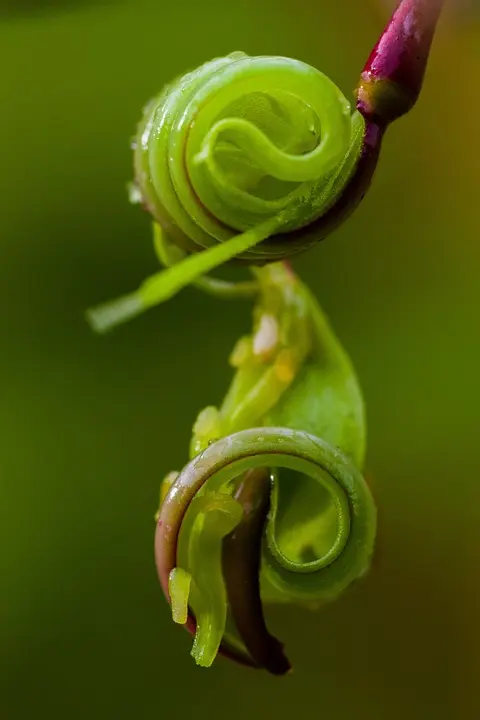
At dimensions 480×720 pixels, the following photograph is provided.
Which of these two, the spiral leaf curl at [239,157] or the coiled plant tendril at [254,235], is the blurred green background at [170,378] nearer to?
the coiled plant tendril at [254,235]

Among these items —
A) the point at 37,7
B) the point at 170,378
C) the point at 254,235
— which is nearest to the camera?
the point at 254,235

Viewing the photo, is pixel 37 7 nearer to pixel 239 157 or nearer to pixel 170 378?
pixel 170 378

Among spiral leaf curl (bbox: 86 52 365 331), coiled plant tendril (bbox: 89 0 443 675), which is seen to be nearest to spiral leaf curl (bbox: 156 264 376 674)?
coiled plant tendril (bbox: 89 0 443 675)

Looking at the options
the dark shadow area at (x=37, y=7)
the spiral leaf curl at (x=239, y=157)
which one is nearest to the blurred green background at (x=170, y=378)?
the dark shadow area at (x=37, y=7)

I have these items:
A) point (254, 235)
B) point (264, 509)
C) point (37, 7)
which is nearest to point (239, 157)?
point (254, 235)

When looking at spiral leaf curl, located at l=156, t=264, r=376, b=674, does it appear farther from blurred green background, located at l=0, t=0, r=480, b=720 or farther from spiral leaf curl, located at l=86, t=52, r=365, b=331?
blurred green background, located at l=0, t=0, r=480, b=720
